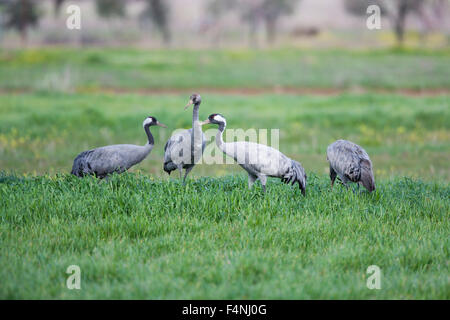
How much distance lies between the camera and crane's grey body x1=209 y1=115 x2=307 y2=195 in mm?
8141

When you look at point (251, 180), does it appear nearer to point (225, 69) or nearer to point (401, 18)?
point (225, 69)

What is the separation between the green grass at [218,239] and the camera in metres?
5.61

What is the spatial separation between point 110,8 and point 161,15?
5670 mm

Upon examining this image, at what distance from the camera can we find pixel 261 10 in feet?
184

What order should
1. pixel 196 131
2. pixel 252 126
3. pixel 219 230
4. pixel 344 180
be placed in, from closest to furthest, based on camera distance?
pixel 219 230 < pixel 344 180 < pixel 196 131 < pixel 252 126

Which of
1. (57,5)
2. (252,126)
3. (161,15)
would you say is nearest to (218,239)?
(252,126)

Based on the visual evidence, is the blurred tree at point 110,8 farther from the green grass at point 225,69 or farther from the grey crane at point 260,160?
the grey crane at point 260,160

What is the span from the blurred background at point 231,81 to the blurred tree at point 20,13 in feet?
0.45

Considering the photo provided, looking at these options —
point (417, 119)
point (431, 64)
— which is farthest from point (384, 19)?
point (417, 119)

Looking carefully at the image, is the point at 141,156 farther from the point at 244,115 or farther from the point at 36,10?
the point at 36,10

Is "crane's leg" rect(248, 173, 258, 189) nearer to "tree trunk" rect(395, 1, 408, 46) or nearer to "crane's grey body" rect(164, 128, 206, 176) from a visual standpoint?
"crane's grey body" rect(164, 128, 206, 176)

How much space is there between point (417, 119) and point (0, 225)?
48.9 feet

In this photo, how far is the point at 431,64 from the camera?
33812mm

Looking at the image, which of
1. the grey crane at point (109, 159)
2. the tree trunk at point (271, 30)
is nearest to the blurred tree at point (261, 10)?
the tree trunk at point (271, 30)
